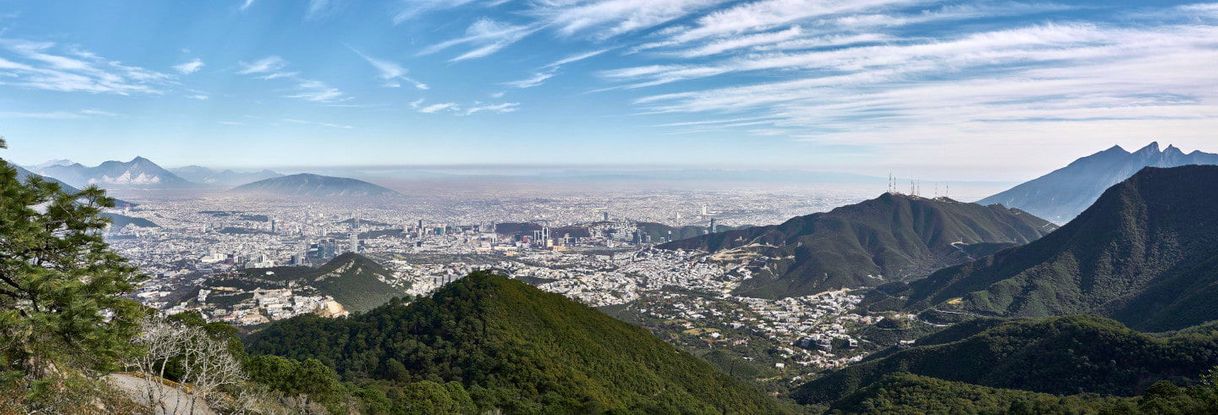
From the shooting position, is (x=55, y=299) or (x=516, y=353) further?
(x=516, y=353)

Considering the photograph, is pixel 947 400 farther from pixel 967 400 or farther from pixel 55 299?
pixel 55 299

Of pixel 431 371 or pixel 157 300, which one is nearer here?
pixel 431 371

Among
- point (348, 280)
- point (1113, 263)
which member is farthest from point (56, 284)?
point (1113, 263)

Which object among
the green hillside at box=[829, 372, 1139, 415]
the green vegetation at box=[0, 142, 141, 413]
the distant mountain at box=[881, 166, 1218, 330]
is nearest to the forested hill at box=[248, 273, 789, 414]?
the green hillside at box=[829, 372, 1139, 415]

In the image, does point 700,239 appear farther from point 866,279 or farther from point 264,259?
point 264,259

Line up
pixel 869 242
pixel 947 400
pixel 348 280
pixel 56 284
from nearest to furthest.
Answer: pixel 56 284 → pixel 947 400 → pixel 348 280 → pixel 869 242

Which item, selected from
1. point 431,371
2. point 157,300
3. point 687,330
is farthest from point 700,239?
point 431,371
